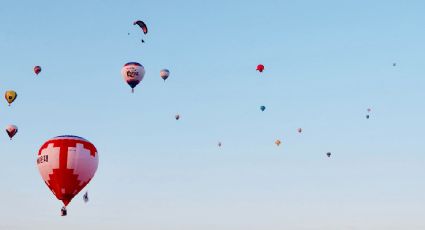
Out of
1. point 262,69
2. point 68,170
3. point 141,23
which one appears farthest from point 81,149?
point 262,69

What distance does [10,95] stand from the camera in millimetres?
63156

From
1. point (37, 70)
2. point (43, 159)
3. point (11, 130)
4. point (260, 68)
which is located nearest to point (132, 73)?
point (37, 70)

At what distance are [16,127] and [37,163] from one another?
95.0 ft

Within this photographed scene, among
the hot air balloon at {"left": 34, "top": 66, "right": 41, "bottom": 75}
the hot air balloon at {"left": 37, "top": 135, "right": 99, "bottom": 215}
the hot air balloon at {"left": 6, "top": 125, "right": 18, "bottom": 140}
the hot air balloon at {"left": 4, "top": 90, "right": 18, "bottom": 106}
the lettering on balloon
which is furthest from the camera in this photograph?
the hot air balloon at {"left": 34, "top": 66, "right": 41, "bottom": 75}

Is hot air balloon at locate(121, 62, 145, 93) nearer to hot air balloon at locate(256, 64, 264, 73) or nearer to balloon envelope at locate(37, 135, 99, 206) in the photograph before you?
balloon envelope at locate(37, 135, 99, 206)

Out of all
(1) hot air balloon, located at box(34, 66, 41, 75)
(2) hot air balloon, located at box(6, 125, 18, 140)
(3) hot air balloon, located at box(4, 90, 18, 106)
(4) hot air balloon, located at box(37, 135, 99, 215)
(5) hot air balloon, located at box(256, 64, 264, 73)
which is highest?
(5) hot air balloon, located at box(256, 64, 264, 73)

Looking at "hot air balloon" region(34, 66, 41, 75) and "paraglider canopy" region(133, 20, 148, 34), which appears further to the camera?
"hot air balloon" region(34, 66, 41, 75)

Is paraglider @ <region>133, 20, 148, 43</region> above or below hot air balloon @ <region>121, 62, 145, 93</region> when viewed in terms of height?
above

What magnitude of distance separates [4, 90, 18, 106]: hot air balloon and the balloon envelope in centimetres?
2699

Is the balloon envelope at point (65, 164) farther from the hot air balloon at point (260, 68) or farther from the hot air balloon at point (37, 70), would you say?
the hot air balloon at point (260, 68)

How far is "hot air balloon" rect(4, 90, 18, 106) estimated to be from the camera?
62.8 m

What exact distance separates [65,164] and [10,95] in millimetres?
28834

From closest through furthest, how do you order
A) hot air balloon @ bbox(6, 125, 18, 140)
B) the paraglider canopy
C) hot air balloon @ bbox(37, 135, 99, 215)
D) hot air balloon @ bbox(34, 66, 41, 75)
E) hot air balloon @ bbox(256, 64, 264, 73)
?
hot air balloon @ bbox(37, 135, 99, 215), the paraglider canopy, hot air balloon @ bbox(6, 125, 18, 140), hot air balloon @ bbox(34, 66, 41, 75), hot air balloon @ bbox(256, 64, 264, 73)

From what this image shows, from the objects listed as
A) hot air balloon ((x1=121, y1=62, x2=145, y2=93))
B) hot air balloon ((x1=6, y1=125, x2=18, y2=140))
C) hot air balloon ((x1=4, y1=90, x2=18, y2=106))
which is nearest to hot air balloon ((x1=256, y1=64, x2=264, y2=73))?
hot air balloon ((x1=121, y1=62, x2=145, y2=93))
